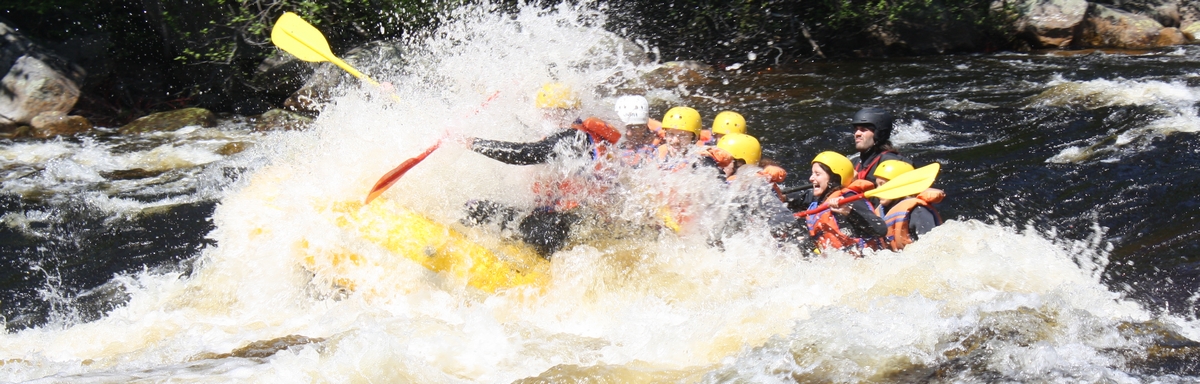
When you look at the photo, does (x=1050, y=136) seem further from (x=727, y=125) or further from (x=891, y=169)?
(x=891, y=169)

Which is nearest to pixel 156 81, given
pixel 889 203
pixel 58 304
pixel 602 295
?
pixel 58 304

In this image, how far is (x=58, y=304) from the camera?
5031 millimetres

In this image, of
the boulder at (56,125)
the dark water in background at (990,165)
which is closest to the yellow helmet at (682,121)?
the dark water in background at (990,165)

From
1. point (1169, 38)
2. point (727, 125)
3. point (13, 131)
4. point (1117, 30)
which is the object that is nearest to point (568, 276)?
point (727, 125)

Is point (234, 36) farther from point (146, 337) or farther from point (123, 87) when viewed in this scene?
point (146, 337)

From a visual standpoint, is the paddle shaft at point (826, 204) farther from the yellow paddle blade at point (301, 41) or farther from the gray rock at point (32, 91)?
the gray rock at point (32, 91)

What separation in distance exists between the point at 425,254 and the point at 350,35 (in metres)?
6.96

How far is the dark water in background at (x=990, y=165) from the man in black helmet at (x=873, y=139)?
1236mm

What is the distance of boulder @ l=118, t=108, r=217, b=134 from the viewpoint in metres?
9.21

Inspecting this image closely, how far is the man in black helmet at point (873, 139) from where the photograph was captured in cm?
504

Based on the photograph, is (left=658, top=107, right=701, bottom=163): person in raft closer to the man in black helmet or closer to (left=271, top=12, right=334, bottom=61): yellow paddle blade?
the man in black helmet

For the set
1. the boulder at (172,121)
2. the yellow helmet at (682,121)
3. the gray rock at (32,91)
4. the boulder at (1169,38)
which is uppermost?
the yellow helmet at (682,121)

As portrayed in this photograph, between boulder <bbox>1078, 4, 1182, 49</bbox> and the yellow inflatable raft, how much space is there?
9662mm

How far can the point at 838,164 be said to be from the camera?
15.4ft
